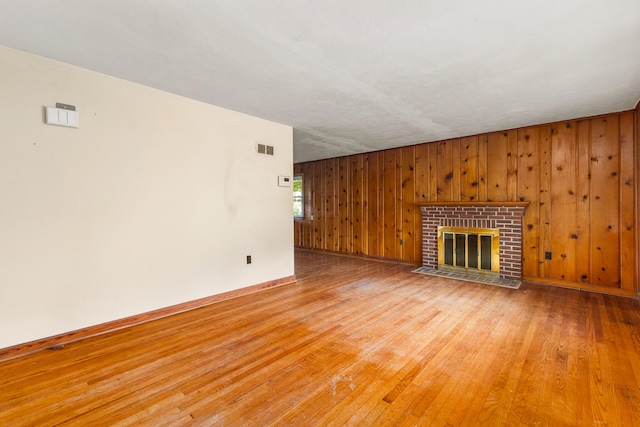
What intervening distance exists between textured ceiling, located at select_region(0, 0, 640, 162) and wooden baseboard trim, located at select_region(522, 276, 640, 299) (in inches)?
87.8

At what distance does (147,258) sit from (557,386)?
3.39 m

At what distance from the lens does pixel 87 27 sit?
6.31 feet

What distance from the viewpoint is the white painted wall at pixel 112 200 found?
225 centimetres

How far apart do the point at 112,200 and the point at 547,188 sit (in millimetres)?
5338

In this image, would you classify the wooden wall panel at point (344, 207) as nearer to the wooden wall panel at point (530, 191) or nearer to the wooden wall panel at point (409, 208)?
the wooden wall panel at point (409, 208)

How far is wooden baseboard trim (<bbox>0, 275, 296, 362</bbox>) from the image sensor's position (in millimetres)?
2234

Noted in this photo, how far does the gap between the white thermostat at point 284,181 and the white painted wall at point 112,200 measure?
390 millimetres

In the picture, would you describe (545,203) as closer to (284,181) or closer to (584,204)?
(584,204)

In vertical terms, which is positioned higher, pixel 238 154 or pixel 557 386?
pixel 238 154

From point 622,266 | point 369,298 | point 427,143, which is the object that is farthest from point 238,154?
point 622,266

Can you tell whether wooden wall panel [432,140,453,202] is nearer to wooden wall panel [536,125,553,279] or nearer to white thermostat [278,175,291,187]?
wooden wall panel [536,125,553,279]

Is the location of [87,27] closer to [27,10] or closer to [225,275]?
[27,10]

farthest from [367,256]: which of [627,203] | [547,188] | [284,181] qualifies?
[627,203]

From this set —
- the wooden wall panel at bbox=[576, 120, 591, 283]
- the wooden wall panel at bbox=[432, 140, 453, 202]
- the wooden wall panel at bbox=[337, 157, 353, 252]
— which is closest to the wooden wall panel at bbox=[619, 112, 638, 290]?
the wooden wall panel at bbox=[576, 120, 591, 283]
